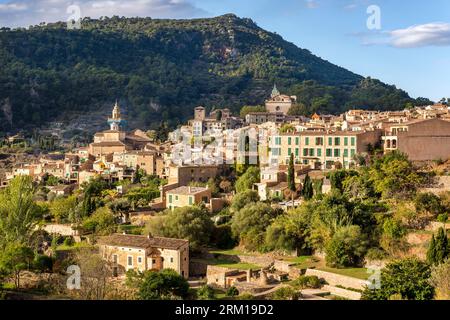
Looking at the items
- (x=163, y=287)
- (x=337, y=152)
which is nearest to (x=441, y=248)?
(x=163, y=287)

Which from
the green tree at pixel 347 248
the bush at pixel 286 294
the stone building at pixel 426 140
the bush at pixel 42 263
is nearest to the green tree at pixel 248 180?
the stone building at pixel 426 140

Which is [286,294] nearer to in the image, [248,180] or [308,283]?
[308,283]

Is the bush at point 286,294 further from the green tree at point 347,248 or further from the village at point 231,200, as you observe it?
the green tree at point 347,248

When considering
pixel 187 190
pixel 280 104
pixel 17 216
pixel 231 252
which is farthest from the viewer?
pixel 280 104
